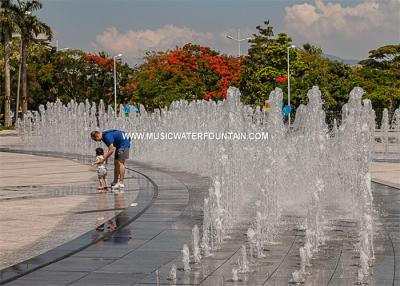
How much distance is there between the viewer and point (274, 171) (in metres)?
14.0

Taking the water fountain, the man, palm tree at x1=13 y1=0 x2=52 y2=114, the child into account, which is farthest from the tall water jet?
palm tree at x1=13 y1=0 x2=52 y2=114

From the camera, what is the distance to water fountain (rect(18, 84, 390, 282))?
894cm

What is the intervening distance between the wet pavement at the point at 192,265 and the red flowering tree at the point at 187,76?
4896cm

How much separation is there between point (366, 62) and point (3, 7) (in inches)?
1153

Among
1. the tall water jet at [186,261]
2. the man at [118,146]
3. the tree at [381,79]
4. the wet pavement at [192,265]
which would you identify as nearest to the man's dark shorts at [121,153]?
the man at [118,146]

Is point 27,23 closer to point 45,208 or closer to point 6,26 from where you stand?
point 6,26

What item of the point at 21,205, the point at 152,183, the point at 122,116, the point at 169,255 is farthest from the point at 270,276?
the point at 122,116

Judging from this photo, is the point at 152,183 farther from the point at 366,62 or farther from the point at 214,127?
the point at 366,62

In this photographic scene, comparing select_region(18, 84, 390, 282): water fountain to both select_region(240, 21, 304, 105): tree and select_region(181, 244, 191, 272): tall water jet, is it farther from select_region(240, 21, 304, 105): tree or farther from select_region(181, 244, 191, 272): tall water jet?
select_region(240, 21, 304, 105): tree

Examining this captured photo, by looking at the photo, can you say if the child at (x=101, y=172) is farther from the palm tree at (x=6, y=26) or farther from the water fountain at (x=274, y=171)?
the palm tree at (x=6, y=26)

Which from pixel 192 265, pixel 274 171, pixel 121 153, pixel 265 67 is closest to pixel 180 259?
pixel 192 265

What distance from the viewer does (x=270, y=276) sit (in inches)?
268

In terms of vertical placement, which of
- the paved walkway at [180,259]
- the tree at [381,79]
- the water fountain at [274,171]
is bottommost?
the paved walkway at [180,259]

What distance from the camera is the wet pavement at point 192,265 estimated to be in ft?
22.0
